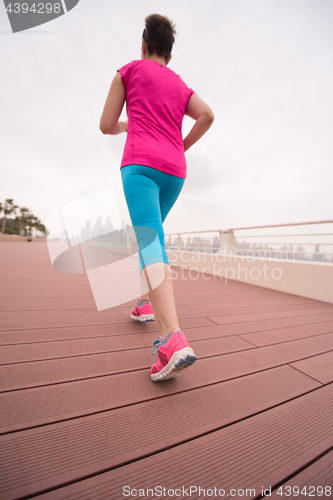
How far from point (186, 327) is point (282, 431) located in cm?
76

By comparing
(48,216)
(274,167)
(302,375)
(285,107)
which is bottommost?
(302,375)

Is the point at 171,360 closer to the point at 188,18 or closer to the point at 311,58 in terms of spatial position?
the point at 188,18

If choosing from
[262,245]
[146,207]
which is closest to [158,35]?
[146,207]

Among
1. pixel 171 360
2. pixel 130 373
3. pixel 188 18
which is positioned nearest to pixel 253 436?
pixel 171 360

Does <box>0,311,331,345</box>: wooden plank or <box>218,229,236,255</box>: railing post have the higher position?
<box>218,229,236,255</box>: railing post

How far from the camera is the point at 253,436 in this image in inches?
21.1

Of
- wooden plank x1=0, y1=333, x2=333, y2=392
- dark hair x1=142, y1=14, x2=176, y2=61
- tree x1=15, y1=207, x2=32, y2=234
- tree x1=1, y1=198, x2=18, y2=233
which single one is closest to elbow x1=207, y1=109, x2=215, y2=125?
dark hair x1=142, y1=14, x2=176, y2=61

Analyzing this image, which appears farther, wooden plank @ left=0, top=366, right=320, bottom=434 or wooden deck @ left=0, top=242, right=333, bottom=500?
wooden plank @ left=0, top=366, right=320, bottom=434

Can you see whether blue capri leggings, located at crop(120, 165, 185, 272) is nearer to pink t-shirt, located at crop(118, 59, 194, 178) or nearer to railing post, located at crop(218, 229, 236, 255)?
pink t-shirt, located at crop(118, 59, 194, 178)

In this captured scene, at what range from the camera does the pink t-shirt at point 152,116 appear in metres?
0.80

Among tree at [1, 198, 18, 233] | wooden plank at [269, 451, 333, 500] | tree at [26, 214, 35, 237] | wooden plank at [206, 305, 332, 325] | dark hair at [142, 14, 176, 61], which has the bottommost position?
wooden plank at [206, 305, 332, 325]

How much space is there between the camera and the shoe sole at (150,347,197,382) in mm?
651

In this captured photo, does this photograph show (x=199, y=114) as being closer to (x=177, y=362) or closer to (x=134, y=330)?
(x=177, y=362)

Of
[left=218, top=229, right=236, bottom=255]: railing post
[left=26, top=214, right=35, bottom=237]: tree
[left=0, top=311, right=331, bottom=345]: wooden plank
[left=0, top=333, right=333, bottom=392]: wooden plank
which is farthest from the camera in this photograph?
[left=26, top=214, right=35, bottom=237]: tree
